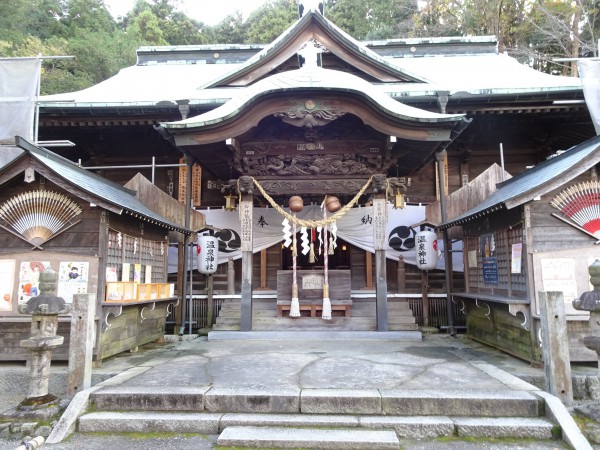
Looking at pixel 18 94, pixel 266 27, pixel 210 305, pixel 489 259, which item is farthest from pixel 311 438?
pixel 266 27

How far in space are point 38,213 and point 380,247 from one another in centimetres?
664

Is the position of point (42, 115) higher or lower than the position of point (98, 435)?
higher

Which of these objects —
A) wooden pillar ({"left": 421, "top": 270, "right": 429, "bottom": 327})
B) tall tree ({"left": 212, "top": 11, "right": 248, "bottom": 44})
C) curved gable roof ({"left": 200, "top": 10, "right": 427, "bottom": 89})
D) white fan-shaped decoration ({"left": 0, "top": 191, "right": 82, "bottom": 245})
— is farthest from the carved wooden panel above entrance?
tall tree ({"left": 212, "top": 11, "right": 248, "bottom": 44})

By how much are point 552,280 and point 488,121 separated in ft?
20.8

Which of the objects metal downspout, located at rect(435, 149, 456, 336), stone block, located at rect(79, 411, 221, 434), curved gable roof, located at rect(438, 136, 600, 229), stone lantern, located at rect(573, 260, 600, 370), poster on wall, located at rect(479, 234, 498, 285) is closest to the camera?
stone block, located at rect(79, 411, 221, 434)

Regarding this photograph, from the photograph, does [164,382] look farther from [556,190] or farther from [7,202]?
[556,190]

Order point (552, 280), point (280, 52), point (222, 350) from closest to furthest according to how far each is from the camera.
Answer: point (552, 280) < point (222, 350) < point (280, 52)

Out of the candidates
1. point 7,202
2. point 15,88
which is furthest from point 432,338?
point 15,88

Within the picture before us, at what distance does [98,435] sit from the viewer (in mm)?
4312

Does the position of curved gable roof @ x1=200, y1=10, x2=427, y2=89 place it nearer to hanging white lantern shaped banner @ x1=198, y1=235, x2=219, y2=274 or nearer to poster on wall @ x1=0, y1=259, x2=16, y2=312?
hanging white lantern shaped banner @ x1=198, y1=235, x2=219, y2=274

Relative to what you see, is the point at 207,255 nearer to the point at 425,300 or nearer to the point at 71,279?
the point at 71,279

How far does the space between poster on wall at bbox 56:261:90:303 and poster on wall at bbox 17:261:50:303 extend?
10.6 inches

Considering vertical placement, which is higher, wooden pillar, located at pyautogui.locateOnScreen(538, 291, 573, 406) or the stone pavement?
wooden pillar, located at pyautogui.locateOnScreen(538, 291, 573, 406)

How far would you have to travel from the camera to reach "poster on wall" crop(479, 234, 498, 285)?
7.62 m
